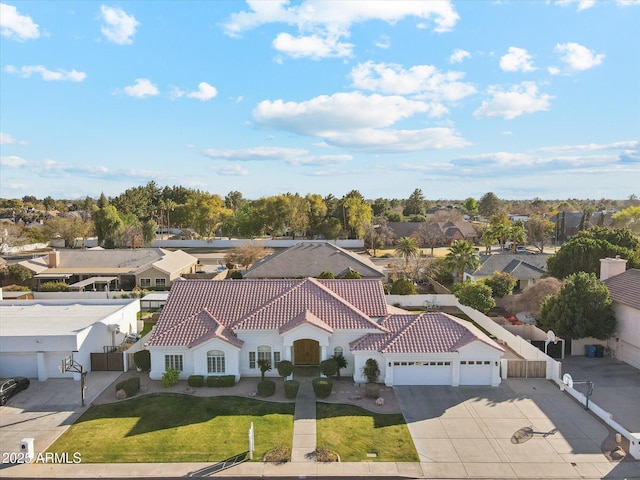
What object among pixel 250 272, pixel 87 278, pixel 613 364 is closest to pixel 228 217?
pixel 87 278

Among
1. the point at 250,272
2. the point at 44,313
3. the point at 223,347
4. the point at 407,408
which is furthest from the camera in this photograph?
the point at 250,272

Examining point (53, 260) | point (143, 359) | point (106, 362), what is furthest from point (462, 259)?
point (53, 260)

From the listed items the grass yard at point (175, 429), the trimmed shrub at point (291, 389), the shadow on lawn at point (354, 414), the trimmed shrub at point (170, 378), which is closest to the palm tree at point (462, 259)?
the shadow on lawn at point (354, 414)

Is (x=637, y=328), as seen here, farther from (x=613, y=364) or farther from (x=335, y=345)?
(x=335, y=345)

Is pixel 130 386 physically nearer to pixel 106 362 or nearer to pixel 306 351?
pixel 106 362

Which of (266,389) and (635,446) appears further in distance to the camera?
(266,389)

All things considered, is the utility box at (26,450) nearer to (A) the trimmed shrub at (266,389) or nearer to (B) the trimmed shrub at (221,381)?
(B) the trimmed shrub at (221,381)
